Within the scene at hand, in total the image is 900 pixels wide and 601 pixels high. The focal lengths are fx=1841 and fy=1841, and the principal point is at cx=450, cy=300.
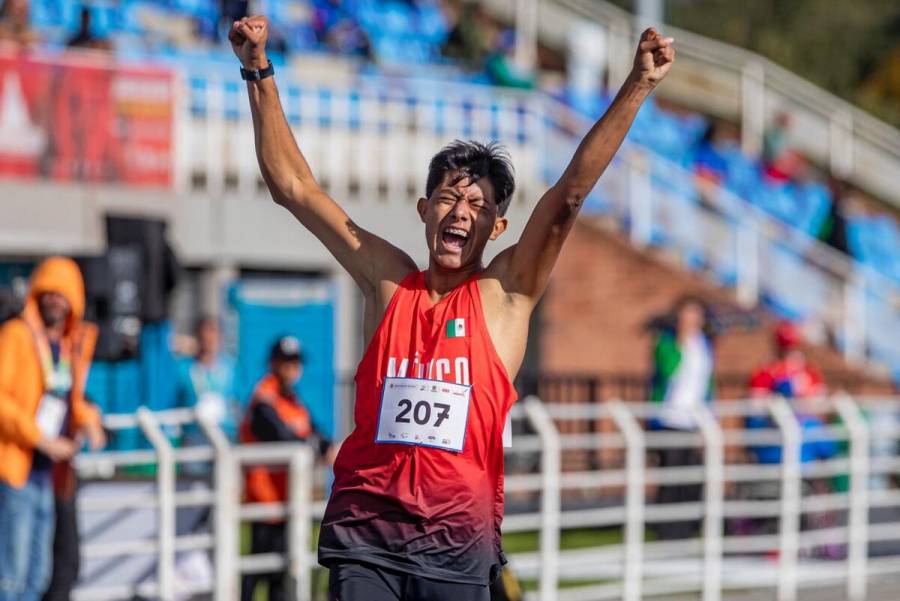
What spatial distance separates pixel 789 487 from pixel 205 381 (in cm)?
462

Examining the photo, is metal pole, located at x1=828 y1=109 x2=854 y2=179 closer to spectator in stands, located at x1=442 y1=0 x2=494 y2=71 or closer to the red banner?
spectator in stands, located at x1=442 y1=0 x2=494 y2=71

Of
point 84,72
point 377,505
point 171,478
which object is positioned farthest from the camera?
point 84,72

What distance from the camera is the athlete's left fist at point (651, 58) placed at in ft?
17.7

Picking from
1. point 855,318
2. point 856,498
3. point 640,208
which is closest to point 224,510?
point 856,498

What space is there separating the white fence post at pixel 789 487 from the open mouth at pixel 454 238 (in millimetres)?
7773

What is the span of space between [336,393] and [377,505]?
40.1 feet

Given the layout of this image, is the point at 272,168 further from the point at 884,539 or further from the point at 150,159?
the point at 150,159

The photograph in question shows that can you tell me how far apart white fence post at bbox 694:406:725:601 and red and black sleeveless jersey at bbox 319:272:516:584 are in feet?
22.3

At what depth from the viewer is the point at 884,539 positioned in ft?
47.9

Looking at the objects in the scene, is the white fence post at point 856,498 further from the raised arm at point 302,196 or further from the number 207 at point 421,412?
the number 207 at point 421,412

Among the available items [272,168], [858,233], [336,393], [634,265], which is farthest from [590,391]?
[272,168]

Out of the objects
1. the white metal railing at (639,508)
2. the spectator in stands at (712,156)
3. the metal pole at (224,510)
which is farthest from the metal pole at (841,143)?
the metal pole at (224,510)

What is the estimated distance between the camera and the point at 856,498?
1388cm

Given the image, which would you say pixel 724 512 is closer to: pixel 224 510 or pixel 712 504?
pixel 712 504
